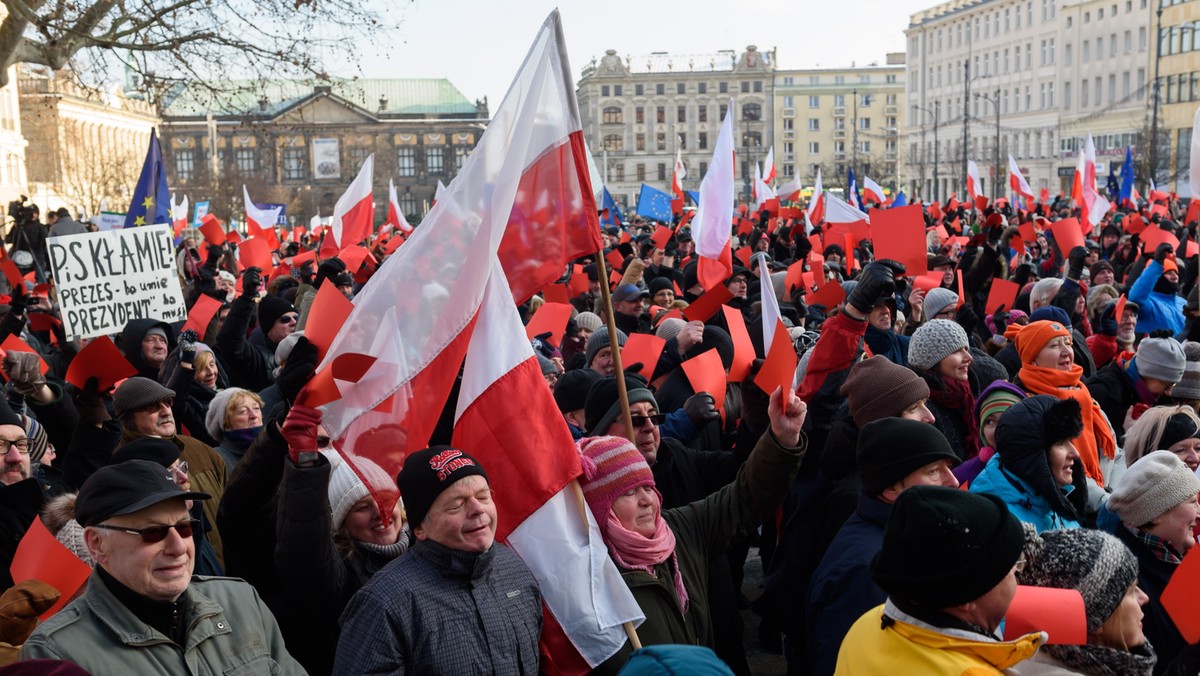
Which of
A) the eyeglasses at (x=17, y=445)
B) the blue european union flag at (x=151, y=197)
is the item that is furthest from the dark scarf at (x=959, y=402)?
the blue european union flag at (x=151, y=197)

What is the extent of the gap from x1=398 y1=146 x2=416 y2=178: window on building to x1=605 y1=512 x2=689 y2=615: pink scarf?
4171 inches

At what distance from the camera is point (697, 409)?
524 cm

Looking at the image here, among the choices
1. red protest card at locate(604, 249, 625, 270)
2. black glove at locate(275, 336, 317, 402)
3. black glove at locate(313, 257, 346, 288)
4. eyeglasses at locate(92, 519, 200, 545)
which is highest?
black glove at locate(275, 336, 317, 402)

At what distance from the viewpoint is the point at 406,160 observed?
354 feet

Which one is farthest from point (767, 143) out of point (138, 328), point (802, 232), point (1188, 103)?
point (138, 328)

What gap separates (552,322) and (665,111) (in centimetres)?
12122

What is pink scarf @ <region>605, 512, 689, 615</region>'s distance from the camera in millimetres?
3533

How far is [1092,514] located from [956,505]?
200 centimetres

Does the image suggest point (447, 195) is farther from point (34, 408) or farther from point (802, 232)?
point (802, 232)

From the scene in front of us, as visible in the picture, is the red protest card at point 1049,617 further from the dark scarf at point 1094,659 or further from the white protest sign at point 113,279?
the white protest sign at point 113,279

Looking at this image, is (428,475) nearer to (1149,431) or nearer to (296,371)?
(296,371)

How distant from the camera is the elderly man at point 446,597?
3080 mm

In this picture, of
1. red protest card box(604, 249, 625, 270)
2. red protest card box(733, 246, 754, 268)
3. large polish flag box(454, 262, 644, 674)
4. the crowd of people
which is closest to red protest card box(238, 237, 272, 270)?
red protest card box(604, 249, 625, 270)

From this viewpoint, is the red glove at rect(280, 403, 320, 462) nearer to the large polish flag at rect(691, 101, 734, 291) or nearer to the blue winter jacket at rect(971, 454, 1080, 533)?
the blue winter jacket at rect(971, 454, 1080, 533)
